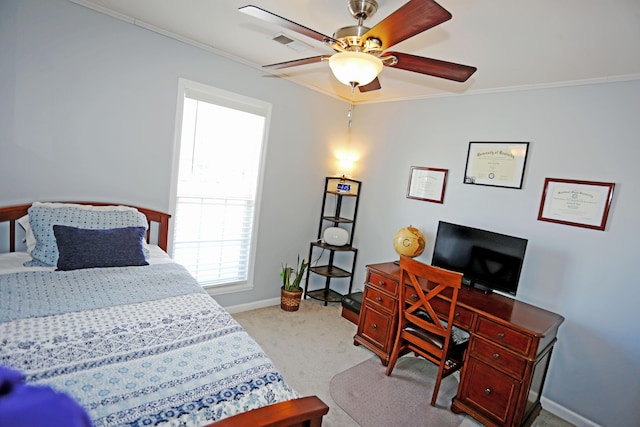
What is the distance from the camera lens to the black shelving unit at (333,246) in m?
3.81

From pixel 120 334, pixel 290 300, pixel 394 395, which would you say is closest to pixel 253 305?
pixel 290 300

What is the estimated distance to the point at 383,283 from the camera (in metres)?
2.87

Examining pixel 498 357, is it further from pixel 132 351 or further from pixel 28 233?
pixel 28 233

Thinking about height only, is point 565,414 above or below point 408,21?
below

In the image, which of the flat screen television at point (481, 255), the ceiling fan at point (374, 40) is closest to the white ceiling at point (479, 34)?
the ceiling fan at point (374, 40)

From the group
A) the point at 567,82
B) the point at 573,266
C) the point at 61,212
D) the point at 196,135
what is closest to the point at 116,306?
the point at 61,212

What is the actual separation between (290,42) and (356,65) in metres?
1.20

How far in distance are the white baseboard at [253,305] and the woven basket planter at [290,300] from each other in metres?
0.17

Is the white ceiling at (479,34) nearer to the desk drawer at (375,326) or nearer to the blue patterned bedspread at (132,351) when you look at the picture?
the blue patterned bedspread at (132,351)

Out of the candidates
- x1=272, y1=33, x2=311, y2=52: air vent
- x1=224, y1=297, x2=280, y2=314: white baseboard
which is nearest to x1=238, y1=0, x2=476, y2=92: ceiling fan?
x1=272, y1=33, x2=311, y2=52: air vent

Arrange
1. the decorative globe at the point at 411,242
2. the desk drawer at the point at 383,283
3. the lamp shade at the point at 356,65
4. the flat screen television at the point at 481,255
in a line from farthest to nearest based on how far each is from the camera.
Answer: the decorative globe at the point at 411,242
the desk drawer at the point at 383,283
the flat screen television at the point at 481,255
the lamp shade at the point at 356,65

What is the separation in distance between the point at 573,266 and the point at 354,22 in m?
2.34

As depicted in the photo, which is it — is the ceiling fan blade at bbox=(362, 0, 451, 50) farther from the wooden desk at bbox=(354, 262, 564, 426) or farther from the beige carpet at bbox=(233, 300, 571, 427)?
the beige carpet at bbox=(233, 300, 571, 427)

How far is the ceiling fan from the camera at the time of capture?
47.8 inches
